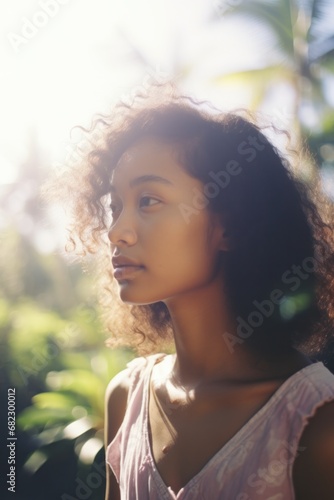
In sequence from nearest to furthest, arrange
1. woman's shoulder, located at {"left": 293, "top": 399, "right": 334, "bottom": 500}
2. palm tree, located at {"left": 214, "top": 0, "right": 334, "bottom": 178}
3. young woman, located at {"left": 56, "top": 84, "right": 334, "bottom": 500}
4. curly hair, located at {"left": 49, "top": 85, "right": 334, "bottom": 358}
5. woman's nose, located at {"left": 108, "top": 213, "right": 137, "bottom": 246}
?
1. woman's shoulder, located at {"left": 293, "top": 399, "right": 334, "bottom": 500}
2. young woman, located at {"left": 56, "top": 84, "right": 334, "bottom": 500}
3. woman's nose, located at {"left": 108, "top": 213, "right": 137, "bottom": 246}
4. curly hair, located at {"left": 49, "top": 85, "right": 334, "bottom": 358}
5. palm tree, located at {"left": 214, "top": 0, "right": 334, "bottom": 178}

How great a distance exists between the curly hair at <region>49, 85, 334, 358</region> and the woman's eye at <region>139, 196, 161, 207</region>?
10 cm

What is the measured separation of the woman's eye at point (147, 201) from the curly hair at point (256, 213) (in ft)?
0.32

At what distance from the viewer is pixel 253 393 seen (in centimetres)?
190

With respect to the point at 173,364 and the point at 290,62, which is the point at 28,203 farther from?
the point at 173,364

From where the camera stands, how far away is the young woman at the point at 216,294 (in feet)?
6.04

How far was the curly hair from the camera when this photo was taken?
2084 millimetres

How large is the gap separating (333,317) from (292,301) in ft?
0.49

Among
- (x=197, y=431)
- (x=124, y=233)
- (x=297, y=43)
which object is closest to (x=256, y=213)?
(x=124, y=233)

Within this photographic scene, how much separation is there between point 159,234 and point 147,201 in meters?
0.11

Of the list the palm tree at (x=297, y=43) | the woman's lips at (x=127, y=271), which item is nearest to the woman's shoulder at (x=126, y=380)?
the woman's lips at (x=127, y=271)

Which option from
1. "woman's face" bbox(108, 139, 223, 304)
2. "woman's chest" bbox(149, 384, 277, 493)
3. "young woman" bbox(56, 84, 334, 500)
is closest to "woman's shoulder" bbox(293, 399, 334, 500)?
"young woman" bbox(56, 84, 334, 500)

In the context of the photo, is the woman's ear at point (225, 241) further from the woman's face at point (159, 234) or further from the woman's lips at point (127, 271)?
the woman's lips at point (127, 271)

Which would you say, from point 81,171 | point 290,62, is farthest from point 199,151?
point 290,62

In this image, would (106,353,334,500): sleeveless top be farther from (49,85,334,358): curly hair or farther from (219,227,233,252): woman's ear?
(219,227,233,252): woman's ear
